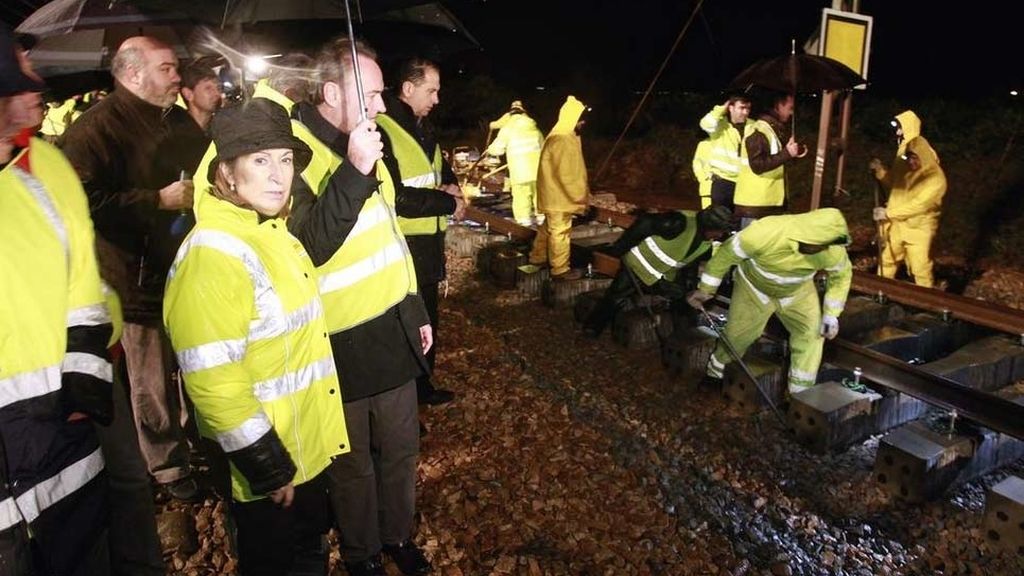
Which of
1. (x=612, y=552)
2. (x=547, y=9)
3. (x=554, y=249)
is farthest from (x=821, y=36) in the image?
(x=547, y=9)

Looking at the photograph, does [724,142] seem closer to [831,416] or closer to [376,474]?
[831,416]

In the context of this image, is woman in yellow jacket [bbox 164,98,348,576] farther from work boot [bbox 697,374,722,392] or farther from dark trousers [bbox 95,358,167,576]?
work boot [bbox 697,374,722,392]

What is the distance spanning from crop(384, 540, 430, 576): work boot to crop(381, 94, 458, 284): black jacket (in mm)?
1750

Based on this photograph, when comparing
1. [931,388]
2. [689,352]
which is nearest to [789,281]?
[689,352]

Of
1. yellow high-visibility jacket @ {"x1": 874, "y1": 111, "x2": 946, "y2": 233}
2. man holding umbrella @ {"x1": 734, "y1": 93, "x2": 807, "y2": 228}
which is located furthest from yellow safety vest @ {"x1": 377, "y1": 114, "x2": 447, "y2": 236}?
yellow high-visibility jacket @ {"x1": 874, "y1": 111, "x2": 946, "y2": 233}

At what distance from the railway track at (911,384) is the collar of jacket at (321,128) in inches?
130

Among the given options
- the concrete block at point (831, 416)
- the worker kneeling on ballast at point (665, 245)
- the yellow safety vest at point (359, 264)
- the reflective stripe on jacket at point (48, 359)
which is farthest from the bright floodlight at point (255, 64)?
the concrete block at point (831, 416)

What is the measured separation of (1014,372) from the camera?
510cm

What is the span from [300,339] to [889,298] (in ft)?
19.1

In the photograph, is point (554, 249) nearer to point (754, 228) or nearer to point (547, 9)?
point (754, 228)

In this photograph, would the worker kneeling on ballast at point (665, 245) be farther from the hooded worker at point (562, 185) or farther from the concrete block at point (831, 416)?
the concrete block at point (831, 416)

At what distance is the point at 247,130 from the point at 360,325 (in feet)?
3.07

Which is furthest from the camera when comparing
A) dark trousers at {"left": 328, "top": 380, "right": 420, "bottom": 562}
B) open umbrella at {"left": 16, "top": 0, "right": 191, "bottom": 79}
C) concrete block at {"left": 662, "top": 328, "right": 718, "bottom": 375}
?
concrete block at {"left": 662, "top": 328, "right": 718, "bottom": 375}

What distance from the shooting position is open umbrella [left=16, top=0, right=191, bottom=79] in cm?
349
